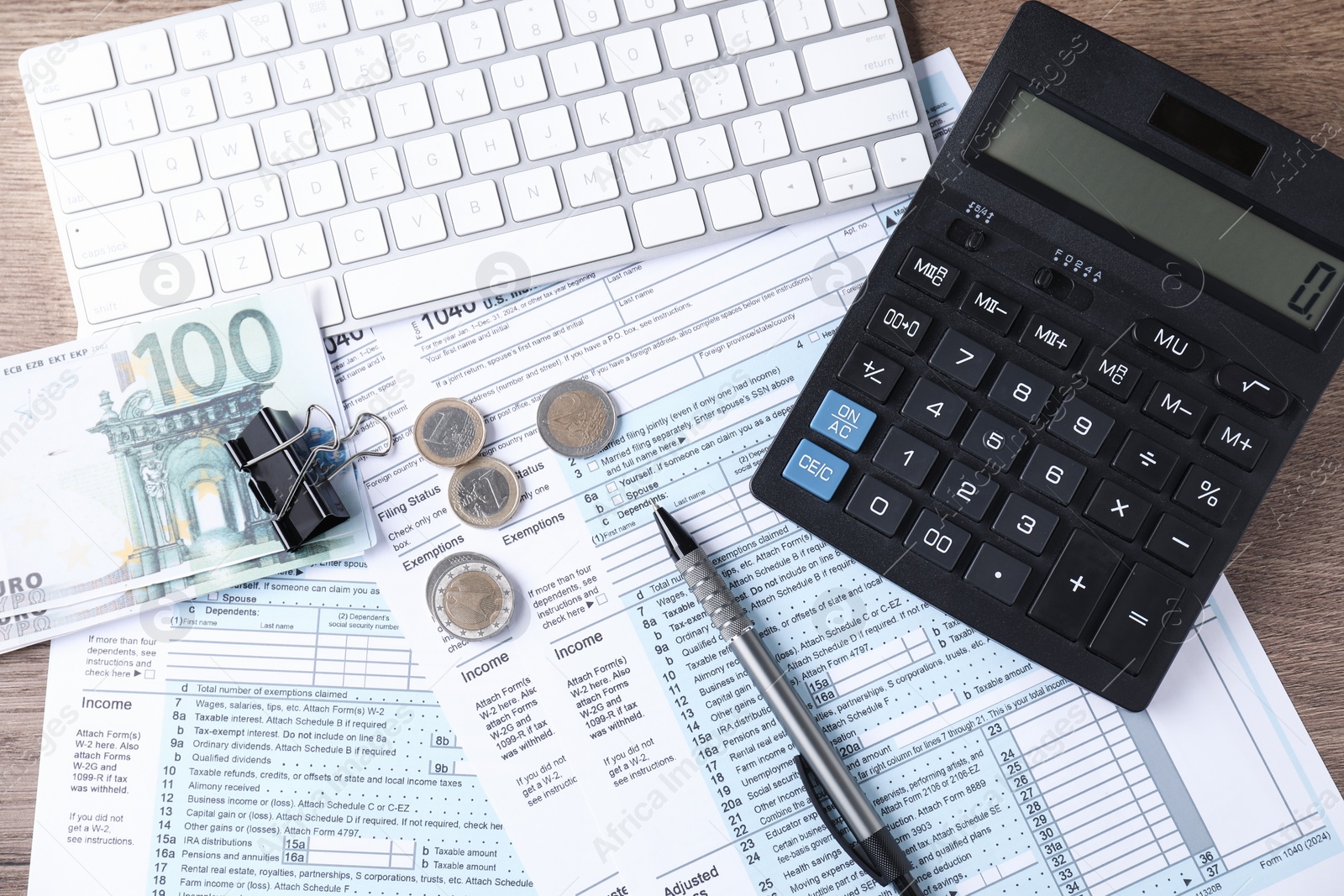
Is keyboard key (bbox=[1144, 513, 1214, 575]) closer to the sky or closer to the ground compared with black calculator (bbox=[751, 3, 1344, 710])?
closer to the ground

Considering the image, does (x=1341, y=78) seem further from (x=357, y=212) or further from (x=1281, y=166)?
(x=357, y=212)

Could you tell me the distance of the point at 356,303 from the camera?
0.64 meters

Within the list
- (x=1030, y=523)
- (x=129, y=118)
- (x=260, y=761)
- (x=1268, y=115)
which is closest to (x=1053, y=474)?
(x=1030, y=523)

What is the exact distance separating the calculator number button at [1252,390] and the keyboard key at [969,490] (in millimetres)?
163

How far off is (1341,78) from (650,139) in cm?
52

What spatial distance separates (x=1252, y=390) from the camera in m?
0.57

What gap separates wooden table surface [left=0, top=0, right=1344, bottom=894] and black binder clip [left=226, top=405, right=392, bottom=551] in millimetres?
180

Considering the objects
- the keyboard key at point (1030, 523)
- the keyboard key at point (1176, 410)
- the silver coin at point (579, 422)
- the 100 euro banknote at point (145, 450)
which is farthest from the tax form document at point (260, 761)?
the keyboard key at point (1176, 410)

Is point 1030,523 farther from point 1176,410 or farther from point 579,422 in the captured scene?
point 579,422

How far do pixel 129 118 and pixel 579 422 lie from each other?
391 mm

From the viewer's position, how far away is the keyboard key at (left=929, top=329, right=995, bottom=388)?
582 millimetres

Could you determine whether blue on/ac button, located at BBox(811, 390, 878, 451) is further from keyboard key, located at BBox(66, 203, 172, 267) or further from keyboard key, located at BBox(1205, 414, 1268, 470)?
keyboard key, located at BBox(66, 203, 172, 267)

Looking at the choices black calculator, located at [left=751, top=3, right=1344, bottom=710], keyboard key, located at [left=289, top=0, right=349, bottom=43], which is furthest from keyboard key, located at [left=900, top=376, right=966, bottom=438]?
keyboard key, located at [left=289, top=0, right=349, bottom=43]

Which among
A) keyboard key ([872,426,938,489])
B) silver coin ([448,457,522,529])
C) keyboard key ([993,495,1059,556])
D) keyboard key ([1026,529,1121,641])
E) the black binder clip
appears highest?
the black binder clip
